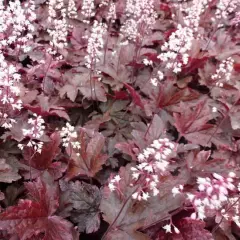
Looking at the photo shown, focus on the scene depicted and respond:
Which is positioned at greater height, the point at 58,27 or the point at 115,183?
the point at 58,27

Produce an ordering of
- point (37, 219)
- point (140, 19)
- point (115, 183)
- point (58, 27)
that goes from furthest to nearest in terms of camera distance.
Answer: point (140, 19), point (58, 27), point (115, 183), point (37, 219)

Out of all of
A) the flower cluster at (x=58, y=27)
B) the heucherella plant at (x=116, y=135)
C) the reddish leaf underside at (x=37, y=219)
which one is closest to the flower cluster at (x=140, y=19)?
the heucherella plant at (x=116, y=135)

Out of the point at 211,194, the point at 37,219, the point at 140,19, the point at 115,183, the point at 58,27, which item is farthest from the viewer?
the point at 140,19

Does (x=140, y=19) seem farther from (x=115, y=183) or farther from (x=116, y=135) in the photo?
(x=115, y=183)

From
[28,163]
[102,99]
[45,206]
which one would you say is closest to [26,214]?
[45,206]

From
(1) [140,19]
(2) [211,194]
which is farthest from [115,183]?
(1) [140,19]

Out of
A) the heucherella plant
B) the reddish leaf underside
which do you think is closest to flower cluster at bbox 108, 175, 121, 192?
the heucherella plant

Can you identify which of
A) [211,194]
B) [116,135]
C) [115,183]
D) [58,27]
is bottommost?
[116,135]

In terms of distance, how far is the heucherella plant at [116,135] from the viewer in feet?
7.12

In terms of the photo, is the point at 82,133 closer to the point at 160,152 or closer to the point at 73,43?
the point at 160,152

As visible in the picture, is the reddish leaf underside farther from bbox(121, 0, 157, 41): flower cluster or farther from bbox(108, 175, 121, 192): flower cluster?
bbox(121, 0, 157, 41): flower cluster

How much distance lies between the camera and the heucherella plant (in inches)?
85.4

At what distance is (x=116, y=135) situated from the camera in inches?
125

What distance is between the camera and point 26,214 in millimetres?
2053
